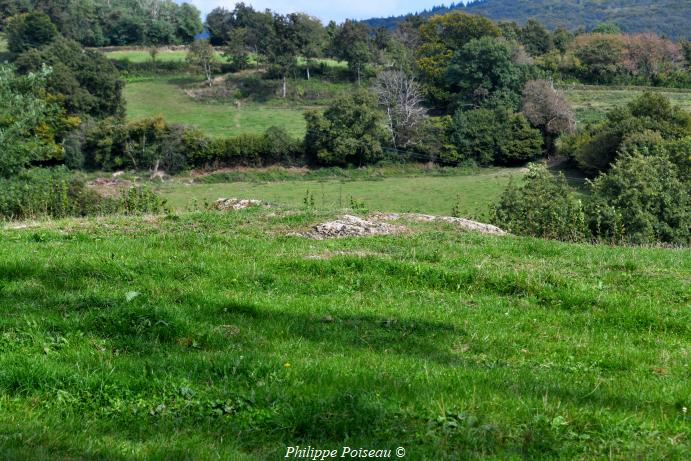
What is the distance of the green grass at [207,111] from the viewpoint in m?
72.2

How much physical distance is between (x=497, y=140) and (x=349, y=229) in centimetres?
5570

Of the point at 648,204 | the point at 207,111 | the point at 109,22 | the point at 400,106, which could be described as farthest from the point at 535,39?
the point at 648,204

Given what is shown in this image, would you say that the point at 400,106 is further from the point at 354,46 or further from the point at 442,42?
the point at 442,42

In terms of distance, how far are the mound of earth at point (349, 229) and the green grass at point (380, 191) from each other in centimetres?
2991

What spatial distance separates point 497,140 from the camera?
220 feet

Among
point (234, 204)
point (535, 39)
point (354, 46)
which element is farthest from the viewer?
point (535, 39)

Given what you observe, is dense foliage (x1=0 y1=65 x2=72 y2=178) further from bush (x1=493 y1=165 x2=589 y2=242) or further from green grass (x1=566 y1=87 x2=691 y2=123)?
green grass (x1=566 y1=87 x2=691 y2=123)

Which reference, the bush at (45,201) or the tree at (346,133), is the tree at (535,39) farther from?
the bush at (45,201)

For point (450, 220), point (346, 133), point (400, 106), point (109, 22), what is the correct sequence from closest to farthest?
point (450, 220) → point (346, 133) → point (400, 106) → point (109, 22)

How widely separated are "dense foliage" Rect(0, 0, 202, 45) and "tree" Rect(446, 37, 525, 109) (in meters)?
62.0

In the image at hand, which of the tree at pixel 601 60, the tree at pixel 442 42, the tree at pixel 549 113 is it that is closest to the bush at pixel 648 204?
the tree at pixel 549 113

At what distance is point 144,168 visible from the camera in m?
62.0

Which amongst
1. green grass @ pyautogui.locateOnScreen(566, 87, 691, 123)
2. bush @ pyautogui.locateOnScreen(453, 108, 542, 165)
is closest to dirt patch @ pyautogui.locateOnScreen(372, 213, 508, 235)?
bush @ pyautogui.locateOnScreen(453, 108, 542, 165)

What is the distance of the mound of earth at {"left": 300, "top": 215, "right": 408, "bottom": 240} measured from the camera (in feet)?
46.0
